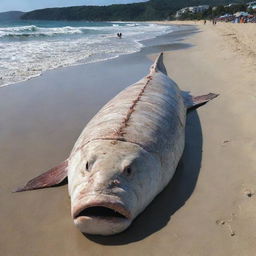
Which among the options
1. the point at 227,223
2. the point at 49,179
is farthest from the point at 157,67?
the point at 227,223

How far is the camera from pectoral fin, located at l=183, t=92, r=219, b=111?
8.59 m

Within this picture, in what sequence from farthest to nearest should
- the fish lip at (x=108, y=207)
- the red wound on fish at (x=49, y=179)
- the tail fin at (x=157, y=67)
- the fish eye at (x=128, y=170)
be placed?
the tail fin at (x=157, y=67)
the red wound on fish at (x=49, y=179)
the fish eye at (x=128, y=170)
the fish lip at (x=108, y=207)

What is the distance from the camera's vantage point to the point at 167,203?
4762 mm

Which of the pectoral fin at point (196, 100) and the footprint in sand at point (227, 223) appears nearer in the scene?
the footprint in sand at point (227, 223)

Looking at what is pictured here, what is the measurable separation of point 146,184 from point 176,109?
2.31 meters

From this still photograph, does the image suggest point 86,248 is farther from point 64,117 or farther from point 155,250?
point 64,117

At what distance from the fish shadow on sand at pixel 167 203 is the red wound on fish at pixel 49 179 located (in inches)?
51.2

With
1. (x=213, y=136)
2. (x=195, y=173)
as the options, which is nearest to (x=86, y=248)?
(x=195, y=173)

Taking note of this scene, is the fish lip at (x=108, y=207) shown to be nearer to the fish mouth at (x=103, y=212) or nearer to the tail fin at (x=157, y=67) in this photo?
the fish mouth at (x=103, y=212)

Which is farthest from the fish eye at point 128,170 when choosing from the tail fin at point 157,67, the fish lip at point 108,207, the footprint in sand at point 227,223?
the tail fin at point 157,67

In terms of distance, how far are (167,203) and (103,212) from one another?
40.1 inches

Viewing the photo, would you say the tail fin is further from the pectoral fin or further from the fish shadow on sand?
the fish shadow on sand

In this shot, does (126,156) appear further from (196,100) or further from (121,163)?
(196,100)

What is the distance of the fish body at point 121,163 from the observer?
13.1 feet
